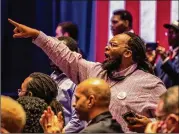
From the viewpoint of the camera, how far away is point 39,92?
155 inches

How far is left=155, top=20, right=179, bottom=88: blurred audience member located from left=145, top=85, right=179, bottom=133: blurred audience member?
204 centimetres

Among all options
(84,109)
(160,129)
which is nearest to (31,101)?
(84,109)

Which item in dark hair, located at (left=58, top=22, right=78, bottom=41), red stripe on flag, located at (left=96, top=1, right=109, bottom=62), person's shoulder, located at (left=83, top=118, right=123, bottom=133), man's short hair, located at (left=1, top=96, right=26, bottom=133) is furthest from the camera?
red stripe on flag, located at (left=96, top=1, right=109, bottom=62)

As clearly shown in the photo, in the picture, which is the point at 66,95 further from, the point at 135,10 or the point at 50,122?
the point at 135,10

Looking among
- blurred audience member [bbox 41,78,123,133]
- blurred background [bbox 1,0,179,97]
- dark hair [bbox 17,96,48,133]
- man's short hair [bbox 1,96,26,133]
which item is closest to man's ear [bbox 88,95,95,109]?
blurred audience member [bbox 41,78,123,133]

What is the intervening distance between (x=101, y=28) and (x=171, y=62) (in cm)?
166

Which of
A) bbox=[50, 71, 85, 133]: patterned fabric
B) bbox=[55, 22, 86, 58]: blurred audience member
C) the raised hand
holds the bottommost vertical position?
bbox=[50, 71, 85, 133]: patterned fabric

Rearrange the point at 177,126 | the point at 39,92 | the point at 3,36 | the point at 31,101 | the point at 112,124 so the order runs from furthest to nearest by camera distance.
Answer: the point at 3,36 → the point at 39,92 → the point at 31,101 → the point at 112,124 → the point at 177,126

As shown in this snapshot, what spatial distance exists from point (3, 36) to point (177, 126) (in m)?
3.53

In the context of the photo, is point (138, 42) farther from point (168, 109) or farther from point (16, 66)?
point (16, 66)

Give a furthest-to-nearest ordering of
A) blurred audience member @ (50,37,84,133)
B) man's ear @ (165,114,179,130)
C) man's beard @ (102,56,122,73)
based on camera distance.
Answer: blurred audience member @ (50,37,84,133), man's beard @ (102,56,122,73), man's ear @ (165,114,179,130)

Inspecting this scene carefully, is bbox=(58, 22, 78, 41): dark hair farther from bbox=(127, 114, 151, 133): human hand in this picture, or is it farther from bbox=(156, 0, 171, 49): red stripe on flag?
bbox=(127, 114, 151, 133): human hand

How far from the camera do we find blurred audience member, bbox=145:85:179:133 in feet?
9.71

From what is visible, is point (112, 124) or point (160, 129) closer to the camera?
point (160, 129)
